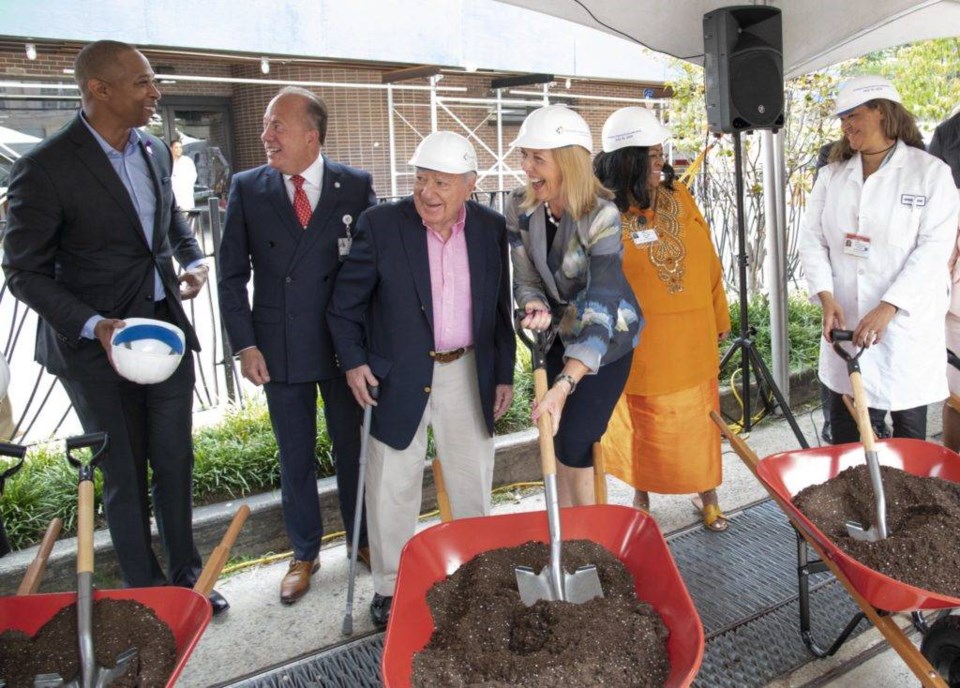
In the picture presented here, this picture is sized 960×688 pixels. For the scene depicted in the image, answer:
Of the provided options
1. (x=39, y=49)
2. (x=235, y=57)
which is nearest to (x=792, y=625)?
(x=235, y=57)

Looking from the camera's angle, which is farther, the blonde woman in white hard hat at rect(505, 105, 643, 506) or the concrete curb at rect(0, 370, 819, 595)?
the concrete curb at rect(0, 370, 819, 595)

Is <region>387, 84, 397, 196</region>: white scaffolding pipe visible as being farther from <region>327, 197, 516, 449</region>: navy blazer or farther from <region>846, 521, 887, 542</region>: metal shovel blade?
<region>846, 521, 887, 542</region>: metal shovel blade

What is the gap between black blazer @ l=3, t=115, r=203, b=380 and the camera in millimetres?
2727

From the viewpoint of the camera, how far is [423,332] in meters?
2.89

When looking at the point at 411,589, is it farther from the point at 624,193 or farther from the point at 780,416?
the point at 780,416

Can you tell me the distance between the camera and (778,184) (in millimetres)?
4695

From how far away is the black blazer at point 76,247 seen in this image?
Result: 8.95ft

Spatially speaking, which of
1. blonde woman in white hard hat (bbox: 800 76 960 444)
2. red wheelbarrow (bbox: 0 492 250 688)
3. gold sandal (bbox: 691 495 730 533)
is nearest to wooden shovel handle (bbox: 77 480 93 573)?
red wheelbarrow (bbox: 0 492 250 688)

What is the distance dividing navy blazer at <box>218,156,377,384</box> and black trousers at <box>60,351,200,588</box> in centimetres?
29

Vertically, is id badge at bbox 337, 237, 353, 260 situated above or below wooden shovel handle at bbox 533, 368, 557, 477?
above

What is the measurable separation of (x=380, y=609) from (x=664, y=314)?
1608 millimetres

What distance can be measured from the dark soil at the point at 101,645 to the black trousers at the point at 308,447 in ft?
4.44

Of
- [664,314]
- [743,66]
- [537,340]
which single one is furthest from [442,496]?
[743,66]

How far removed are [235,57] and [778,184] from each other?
6425 mm
